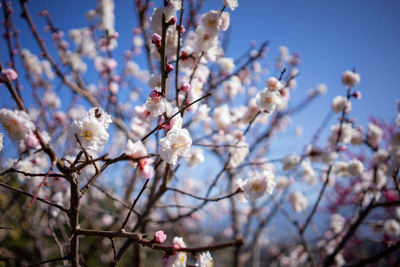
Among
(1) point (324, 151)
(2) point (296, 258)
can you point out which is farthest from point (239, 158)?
(2) point (296, 258)

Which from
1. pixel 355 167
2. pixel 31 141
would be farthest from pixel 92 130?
pixel 355 167

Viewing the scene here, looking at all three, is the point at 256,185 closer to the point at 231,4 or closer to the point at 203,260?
the point at 203,260

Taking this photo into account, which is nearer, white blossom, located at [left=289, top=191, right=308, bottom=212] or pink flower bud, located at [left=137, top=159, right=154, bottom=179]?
pink flower bud, located at [left=137, top=159, right=154, bottom=179]

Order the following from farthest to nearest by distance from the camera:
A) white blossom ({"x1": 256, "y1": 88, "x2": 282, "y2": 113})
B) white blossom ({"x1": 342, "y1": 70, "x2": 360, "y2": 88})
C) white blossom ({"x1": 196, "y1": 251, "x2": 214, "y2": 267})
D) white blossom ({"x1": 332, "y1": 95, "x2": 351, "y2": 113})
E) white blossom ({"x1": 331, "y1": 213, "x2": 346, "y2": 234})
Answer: white blossom ({"x1": 331, "y1": 213, "x2": 346, "y2": 234}), white blossom ({"x1": 332, "y1": 95, "x2": 351, "y2": 113}), white blossom ({"x1": 342, "y1": 70, "x2": 360, "y2": 88}), white blossom ({"x1": 256, "y1": 88, "x2": 282, "y2": 113}), white blossom ({"x1": 196, "y1": 251, "x2": 214, "y2": 267})

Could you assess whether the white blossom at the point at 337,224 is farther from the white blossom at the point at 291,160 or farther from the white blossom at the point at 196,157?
the white blossom at the point at 196,157

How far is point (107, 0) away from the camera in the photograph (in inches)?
130

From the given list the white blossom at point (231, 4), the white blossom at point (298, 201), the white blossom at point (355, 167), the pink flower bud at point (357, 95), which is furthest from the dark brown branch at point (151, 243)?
the white blossom at point (298, 201)

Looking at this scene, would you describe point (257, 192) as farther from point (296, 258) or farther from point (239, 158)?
point (296, 258)

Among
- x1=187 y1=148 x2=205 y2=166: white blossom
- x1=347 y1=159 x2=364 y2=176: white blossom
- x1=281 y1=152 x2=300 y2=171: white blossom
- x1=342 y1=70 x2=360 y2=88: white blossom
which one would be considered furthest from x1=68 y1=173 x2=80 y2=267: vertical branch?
x1=347 y1=159 x2=364 y2=176: white blossom

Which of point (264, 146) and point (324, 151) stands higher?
point (264, 146)

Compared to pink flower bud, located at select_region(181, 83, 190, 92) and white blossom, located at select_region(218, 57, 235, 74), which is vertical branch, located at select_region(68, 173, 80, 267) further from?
white blossom, located at select_region(218, 57, 235, 74)

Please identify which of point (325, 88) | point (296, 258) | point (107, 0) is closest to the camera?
point (107, 0)

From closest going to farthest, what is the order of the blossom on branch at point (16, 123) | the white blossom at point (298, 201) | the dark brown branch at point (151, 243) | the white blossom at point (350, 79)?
the dark brown branch at point (151, 243), the blossom on branch at point (16, 123), the white blossom at point (350, 79), the white blossom at point (298, 201)

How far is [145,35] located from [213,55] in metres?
1.62
